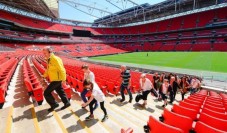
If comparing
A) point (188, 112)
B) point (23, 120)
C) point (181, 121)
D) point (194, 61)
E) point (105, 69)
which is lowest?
point (105, 69)

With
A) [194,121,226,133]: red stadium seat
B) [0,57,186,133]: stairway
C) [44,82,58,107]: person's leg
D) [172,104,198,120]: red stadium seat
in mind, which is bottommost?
[0,57,186,133]: stairway

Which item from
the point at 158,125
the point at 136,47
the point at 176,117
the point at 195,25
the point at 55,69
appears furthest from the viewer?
the point at 136,47

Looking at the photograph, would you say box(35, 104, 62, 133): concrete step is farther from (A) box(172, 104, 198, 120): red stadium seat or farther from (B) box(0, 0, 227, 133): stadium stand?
(A) box(172, 104, 198, 120): red stadium seat

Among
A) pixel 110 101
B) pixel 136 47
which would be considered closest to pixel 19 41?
pixel 136 47

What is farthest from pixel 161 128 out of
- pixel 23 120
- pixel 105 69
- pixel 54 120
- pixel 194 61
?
pixel 194 61

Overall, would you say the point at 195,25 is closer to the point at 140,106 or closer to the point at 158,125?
the point at 140,106

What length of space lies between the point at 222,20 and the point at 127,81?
46.7 meters

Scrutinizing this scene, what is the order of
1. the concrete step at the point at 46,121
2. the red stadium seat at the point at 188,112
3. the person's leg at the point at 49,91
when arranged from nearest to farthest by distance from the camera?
the concrete step at the point at 46,121
the red stadium seat at the point at 188,112
the person's leg at the point at 49,91

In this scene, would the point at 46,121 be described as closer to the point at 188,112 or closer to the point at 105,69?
the point at 188,112

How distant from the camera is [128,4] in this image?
36562 millimetres


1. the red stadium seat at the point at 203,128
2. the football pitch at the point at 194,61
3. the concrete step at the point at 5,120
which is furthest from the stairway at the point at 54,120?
the football pitch at the point at 194,61

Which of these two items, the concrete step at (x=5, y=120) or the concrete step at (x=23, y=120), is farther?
the concrete step at (x=23, y=120)

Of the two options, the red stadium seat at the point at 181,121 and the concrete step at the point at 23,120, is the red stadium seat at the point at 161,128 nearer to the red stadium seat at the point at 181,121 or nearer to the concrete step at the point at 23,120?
the red stadium seat at the point at 181,121

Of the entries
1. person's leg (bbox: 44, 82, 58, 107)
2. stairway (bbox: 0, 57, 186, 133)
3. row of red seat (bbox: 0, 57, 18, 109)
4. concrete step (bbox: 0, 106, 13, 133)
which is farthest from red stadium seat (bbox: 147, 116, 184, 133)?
row of red seat (bbox: 0, 57, 18, 109)
